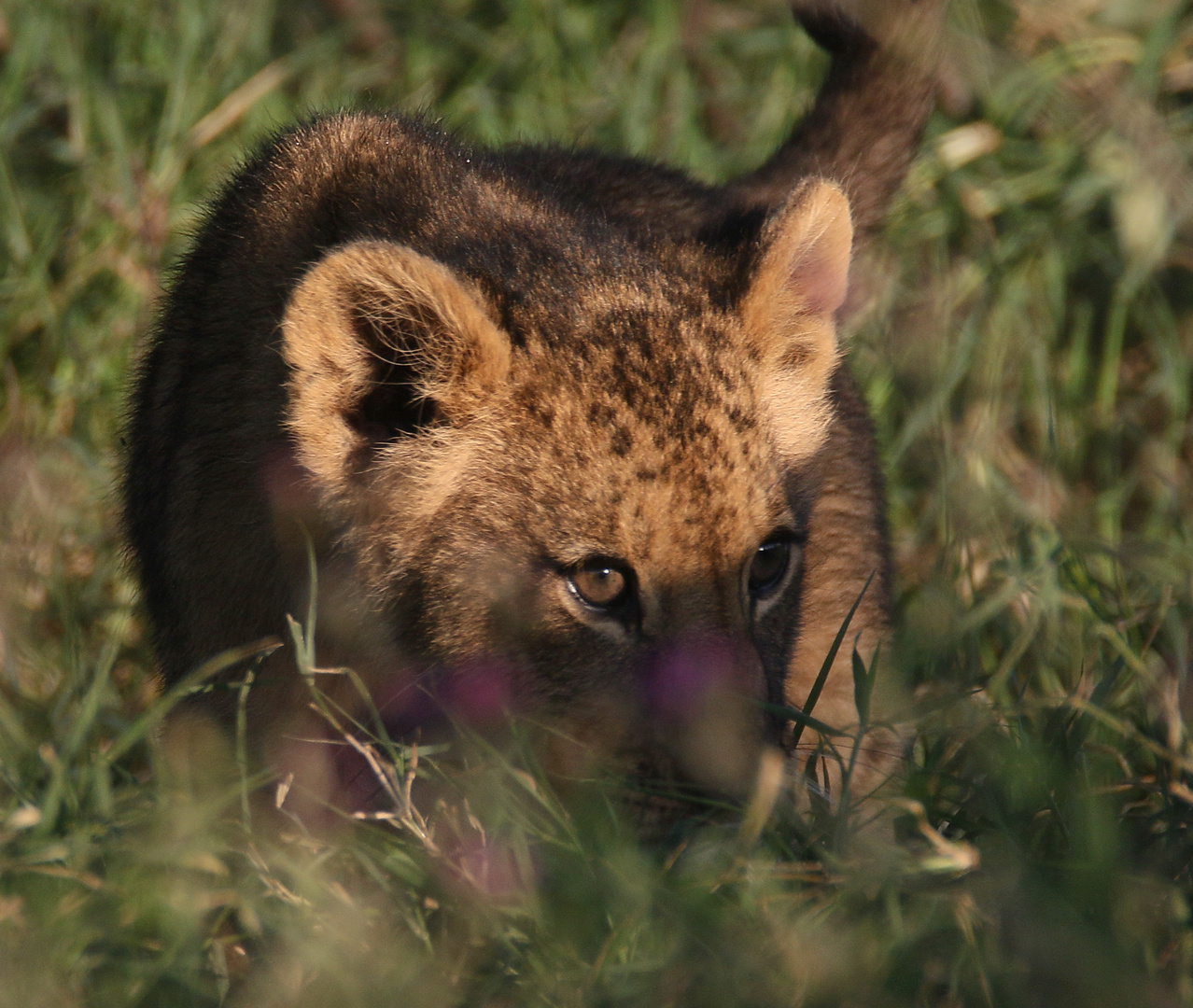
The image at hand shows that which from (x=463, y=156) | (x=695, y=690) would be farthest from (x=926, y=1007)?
(x=463, y=156)

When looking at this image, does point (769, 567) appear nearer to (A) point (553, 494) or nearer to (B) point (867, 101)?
(A) point (553, 494)

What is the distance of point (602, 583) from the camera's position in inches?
127

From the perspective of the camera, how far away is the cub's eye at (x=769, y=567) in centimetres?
346

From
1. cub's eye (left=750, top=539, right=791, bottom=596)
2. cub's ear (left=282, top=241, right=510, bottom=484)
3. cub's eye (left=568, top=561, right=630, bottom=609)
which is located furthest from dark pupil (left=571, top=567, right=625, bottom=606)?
cub's ear (left=282, top=241, right=510, bottom=484)

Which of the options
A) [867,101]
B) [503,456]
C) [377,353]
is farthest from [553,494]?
[867,101]

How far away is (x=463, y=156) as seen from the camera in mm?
4094

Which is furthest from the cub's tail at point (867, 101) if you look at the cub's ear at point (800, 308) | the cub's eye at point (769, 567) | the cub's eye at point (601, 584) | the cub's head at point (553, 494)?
the cub's eye at point (601, 584)

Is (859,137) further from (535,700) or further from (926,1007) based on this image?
(926,1007)

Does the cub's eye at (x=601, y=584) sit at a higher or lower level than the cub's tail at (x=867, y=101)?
lower

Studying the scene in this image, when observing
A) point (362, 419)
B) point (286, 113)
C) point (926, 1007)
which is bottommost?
point (926, 1007)

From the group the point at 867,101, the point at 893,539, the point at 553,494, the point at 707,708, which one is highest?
the point at 867,101

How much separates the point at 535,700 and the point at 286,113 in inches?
150

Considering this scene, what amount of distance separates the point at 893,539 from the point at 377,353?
249cm

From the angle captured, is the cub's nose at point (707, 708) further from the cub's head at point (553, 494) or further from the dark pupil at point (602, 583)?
the dark pupil at point (602, 583)
